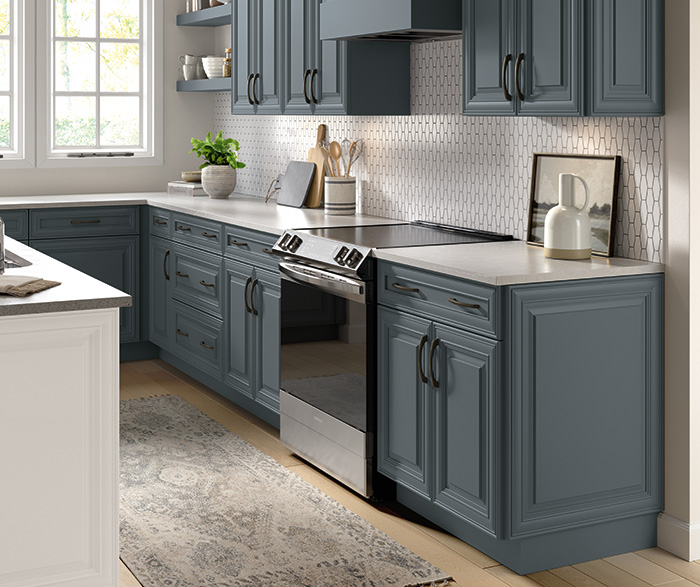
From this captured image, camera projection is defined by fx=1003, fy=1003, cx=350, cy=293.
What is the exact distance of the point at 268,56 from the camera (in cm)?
491

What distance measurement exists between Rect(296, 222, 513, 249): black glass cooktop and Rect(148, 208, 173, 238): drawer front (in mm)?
1587

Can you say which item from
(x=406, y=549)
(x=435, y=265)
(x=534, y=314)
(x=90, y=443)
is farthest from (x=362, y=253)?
(x=90, y=443)

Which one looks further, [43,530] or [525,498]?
[525,498]

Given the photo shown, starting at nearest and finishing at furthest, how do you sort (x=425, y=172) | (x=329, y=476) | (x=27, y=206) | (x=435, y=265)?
(x=435, y=265) → (x=329, y=476) → (x=425, y=172) → (x=27, y=206)

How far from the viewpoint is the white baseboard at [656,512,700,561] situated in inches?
123

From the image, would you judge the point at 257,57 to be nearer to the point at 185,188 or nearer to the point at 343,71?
the point at 343,71

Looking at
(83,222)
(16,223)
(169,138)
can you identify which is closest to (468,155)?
(83,222)

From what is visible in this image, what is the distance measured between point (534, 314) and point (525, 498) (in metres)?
0.55

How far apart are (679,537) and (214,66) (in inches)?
155

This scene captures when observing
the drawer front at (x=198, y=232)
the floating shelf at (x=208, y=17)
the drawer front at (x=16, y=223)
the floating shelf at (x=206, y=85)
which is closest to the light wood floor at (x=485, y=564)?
the drawer front at (x=198, y=232)

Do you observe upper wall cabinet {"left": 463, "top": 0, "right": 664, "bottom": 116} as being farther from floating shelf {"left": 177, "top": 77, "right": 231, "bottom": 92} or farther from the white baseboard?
floating shelf {"left": 177, "top": 77, "right": 231, "bottom": 92}

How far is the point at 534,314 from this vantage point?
293 centimetres

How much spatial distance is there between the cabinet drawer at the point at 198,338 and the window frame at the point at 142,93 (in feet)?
4.43

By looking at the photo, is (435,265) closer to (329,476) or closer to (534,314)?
(534,314)
